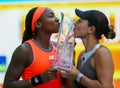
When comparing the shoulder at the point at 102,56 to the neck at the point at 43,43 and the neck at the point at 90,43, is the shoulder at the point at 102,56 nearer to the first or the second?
the neck at the point at 90,43

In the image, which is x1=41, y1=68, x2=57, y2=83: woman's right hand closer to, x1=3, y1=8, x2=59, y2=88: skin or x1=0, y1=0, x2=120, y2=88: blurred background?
x1=3, y1=8, x2=59, y2=88: skin

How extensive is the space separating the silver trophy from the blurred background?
1.39m

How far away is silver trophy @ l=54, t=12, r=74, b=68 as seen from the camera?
212cm

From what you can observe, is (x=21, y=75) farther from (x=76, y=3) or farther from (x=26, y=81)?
(x=76, y=3)

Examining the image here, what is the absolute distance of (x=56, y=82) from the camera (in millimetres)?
2363

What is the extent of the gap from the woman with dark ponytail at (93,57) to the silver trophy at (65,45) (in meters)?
0.05

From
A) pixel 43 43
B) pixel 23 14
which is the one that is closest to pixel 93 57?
pixel 43 43

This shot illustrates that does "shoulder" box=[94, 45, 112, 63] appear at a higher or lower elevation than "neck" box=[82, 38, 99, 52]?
lower

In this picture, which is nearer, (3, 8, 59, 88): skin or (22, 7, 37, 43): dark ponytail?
(3, 8, 59, 88): skin

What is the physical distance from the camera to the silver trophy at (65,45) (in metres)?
2.12

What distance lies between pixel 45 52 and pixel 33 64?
151 mm

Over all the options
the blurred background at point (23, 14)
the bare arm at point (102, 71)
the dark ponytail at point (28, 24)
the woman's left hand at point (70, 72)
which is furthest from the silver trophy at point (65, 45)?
the blurred background at point (23, 14)

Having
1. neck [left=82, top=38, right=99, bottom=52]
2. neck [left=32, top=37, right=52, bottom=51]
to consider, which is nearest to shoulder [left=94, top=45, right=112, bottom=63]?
neck [left=82, top=38, right=99, bottom=52]

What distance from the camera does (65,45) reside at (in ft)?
6.96
